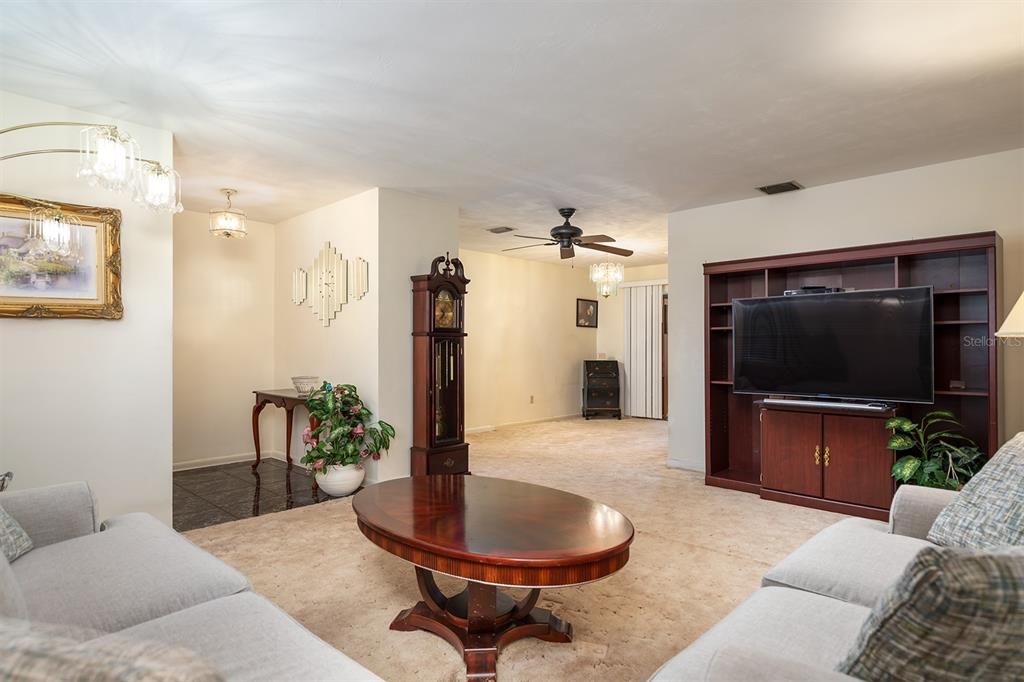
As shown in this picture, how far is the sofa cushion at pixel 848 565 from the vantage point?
1.67 m

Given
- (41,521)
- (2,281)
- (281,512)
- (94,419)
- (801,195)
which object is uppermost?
(801,195)

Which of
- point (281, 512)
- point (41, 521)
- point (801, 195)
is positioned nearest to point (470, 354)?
point (281, 512)

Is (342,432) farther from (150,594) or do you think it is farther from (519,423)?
(519,423)

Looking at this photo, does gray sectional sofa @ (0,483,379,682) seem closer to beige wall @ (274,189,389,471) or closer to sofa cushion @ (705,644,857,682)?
sofa cushion @ (705,644,857,682)

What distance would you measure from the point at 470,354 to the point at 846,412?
15.1 ft

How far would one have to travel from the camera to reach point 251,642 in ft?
4.60

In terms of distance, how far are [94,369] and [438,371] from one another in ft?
7.86

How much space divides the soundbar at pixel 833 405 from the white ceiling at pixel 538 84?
1.70m

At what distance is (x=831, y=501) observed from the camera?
4.05 meters

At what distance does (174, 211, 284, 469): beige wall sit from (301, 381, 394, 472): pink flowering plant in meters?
1.60

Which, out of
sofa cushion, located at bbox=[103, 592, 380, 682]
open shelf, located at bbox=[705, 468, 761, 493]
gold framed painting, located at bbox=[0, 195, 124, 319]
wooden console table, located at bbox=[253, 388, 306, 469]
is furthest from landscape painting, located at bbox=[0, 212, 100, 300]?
open shelf, located at bbox=[705, 468, 761, 493]

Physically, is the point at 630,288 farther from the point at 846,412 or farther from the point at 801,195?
the point at 846,412

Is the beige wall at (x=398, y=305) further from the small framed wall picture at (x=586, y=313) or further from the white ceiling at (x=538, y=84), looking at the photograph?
the small framed wall picture at (x=586, y=313)

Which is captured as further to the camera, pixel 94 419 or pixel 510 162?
pixel 510 162
